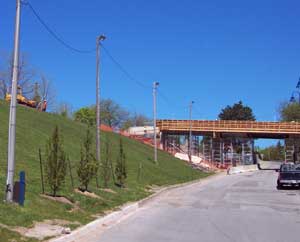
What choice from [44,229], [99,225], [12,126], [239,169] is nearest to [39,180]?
[12,126]

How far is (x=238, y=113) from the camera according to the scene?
156 metres

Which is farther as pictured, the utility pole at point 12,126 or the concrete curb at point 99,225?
the utility pole at point 12,126

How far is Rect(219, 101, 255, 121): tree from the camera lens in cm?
15588

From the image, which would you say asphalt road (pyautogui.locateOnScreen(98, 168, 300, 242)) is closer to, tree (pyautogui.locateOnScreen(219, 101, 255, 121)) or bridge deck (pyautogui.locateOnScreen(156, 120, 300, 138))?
bridge deck (pyautogui.locateOnScreen(156, 120, 300, 138))

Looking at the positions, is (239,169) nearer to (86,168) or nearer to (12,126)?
(86,168)

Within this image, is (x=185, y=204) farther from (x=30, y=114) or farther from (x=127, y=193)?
(x=30, y=114)

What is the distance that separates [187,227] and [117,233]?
2373 mm

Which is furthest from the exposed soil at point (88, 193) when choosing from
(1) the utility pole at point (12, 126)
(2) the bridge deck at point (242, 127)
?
(2) the bridge deck at point (242, 127)

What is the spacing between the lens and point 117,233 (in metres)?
14.4

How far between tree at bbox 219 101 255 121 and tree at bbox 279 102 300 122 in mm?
10953

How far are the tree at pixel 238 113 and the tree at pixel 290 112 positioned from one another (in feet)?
35.9

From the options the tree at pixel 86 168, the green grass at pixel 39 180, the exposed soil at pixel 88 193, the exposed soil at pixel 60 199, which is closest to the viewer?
the green grass at pixel 39 180

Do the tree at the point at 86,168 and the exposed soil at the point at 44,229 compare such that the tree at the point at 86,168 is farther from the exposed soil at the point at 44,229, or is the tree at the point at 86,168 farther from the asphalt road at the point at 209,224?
the exposed soil at the point at 44,229

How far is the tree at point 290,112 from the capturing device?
139500 millimetres
